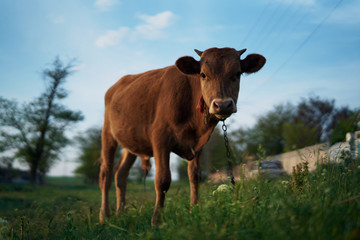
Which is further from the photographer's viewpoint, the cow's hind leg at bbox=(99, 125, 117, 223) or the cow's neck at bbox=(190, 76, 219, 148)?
the cow's hind leg at bbox=(99, 125, 117, 223)

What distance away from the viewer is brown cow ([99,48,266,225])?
170 inches

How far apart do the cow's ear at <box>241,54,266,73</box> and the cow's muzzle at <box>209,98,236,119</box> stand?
3.66 feet

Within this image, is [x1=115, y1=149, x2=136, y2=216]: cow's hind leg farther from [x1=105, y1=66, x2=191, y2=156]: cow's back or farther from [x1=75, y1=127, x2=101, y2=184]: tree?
[x1=75, y1=127, x2=101, y2=184]: tree

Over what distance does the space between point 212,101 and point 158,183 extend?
1.53m

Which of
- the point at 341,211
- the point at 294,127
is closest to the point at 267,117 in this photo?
the point at 294,127

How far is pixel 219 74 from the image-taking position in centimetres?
432

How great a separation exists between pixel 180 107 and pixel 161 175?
3.50ft

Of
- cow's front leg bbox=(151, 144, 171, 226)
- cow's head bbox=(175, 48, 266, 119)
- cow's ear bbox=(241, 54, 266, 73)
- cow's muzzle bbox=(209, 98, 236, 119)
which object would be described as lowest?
cow's front leg bbox=(151, 144, 171, 226)

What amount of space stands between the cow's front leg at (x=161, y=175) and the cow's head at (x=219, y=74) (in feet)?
3.54

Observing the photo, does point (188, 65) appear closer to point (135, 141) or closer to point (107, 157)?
point (135, 141)

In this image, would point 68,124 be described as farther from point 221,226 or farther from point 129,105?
point 221,226

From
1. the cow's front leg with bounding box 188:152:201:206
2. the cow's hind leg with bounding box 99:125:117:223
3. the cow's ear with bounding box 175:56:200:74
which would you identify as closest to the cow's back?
the cow's ear with bounding box 175:56:200:74

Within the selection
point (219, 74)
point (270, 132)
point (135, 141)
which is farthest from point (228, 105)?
point (270, 132)

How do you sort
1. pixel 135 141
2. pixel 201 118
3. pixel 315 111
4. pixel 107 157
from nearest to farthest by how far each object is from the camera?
pixel 201 118 → pixel 135 141 → pixel 107 157 → pixel 315 111
